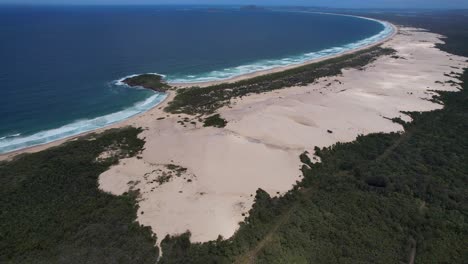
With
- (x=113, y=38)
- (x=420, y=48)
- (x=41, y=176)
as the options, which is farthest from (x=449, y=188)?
(x=113, y=38)

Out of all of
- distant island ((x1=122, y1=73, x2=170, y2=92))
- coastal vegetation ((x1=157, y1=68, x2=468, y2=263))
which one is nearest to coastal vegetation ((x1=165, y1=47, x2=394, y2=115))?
distant island ((x1=122, y1=73, x2=170, y2=92))

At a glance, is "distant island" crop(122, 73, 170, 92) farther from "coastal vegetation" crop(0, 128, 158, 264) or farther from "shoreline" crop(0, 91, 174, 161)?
"coastal vegetation" crop(0, 128, 158, 264)

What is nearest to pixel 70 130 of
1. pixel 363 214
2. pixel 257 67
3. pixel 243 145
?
pixel 243 145

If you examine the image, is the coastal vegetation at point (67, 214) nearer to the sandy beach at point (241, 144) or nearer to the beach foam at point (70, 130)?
the sandy beach at point (241, 144)

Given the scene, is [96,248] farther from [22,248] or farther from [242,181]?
[242,181]

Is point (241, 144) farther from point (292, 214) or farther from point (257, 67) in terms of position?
point (257, 67)
